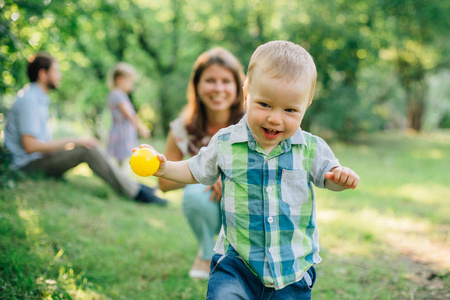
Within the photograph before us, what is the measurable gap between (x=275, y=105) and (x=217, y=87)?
1.36 meters

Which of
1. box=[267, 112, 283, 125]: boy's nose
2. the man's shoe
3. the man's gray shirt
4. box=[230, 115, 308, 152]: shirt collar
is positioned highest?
box=[267, 112, 283, 125]: boy's nose

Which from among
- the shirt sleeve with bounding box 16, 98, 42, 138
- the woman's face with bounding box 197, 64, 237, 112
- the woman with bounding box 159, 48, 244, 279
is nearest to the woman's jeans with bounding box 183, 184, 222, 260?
the woman with bounding box 159, 48, 244, 279

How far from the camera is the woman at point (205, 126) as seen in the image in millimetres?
2832

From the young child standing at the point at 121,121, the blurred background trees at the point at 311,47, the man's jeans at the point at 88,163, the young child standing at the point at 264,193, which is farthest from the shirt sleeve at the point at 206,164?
the blurred background trees at the point at 311,47

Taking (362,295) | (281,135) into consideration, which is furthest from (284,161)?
(362,295)

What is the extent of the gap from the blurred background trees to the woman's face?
4.12 meters

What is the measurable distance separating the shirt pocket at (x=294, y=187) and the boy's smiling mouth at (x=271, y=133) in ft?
0.61

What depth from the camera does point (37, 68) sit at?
4.55 metres

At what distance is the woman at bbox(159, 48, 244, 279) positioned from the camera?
2832 millimetres

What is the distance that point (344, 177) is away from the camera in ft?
5.10

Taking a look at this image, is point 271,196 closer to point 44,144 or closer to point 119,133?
point 44,144

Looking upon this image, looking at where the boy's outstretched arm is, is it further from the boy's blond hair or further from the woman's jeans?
the woman's jeans

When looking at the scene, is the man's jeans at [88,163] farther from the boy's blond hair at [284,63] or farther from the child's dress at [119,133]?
the boy's blond hair at [284,63]

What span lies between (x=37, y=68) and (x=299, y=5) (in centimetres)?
998
